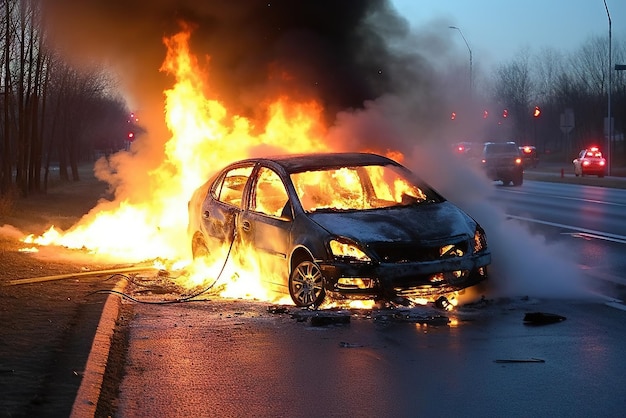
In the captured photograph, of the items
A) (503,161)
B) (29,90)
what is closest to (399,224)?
(29,90)

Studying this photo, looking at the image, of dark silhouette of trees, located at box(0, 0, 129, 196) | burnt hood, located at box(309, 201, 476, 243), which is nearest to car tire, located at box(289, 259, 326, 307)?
burnt hood, located at box(309, 201, 476, 243)

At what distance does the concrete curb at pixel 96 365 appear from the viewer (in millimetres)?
5121

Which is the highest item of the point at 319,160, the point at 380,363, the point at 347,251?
the point at 319,160

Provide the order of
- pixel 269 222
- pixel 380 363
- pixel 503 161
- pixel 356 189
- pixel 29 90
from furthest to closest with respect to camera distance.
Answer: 1. pixel 503 161
2. pixel 29 90
3. pixel 356 189
4. pixel 269 222
5. pixel 380 363

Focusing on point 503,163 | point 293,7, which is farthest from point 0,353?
point 503,163

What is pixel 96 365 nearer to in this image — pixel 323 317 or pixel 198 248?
pixel 323 317

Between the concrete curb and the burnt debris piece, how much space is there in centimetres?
342

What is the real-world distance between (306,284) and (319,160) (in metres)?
1.73

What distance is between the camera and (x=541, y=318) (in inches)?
300

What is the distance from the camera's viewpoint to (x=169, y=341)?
719 centimetres

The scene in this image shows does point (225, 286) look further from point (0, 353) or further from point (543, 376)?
point (543, 376)

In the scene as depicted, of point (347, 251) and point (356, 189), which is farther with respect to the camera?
point (356, 189)

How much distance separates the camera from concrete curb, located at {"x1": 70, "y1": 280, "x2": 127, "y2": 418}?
202 inches

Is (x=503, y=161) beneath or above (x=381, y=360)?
above
